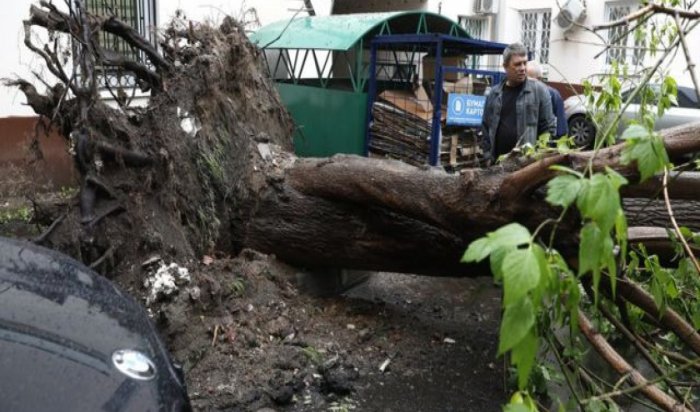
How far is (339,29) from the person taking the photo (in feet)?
28.7

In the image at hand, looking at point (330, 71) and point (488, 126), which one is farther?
point (330, 71)

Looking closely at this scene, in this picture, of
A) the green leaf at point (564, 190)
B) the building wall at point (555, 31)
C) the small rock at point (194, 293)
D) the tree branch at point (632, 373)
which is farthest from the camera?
the building wall at point (555, 31)

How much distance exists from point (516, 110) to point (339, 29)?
376cm

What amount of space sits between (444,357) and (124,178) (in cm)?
233

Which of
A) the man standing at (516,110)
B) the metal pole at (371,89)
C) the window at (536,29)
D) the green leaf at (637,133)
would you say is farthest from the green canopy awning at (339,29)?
the window at (536,29)

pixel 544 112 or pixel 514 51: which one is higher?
pixel 514 51

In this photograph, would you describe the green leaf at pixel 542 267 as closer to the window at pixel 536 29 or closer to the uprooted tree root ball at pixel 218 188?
the uprooted tree root ball at pixel 218 188

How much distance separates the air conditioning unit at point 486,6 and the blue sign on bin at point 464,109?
8.14m

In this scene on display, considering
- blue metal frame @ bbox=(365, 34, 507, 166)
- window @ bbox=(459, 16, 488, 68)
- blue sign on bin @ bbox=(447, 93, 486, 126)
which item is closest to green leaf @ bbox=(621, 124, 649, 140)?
blue metal frame @ bbox=(365, 34, 507, 166)

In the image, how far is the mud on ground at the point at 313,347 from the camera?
12.7 feet

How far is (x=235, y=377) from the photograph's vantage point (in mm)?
3955

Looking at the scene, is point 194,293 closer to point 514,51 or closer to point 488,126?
point 488,126

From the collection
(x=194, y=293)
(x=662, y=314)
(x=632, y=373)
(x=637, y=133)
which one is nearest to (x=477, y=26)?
(x=194, y=293)

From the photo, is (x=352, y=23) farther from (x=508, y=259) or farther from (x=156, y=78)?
(x=508, y=259)
